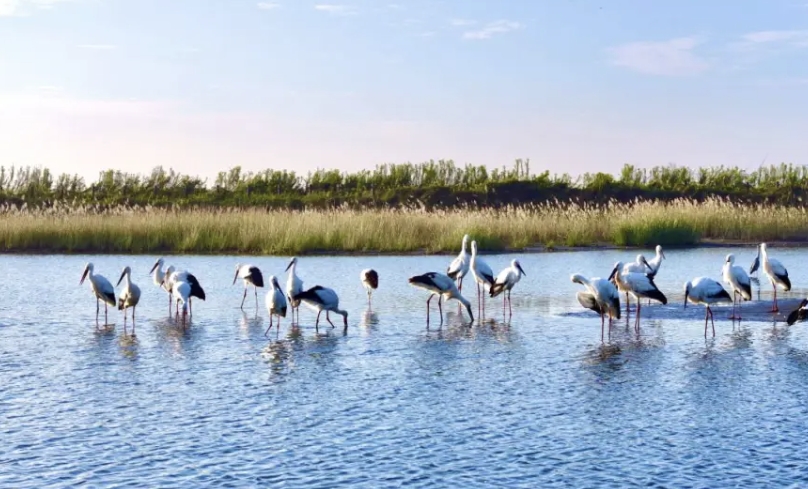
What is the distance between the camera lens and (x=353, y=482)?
21.5 feet

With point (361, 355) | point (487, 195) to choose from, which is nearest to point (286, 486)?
point (361, 355)

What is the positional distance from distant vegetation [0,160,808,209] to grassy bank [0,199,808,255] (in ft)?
69.4

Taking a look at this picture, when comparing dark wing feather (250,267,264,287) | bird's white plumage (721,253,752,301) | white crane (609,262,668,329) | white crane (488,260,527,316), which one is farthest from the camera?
dark wing feather (250,267,264,287)

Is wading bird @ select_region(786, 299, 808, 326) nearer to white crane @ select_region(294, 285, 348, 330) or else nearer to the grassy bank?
white crane @ select_region(294, 285, 348, 330)

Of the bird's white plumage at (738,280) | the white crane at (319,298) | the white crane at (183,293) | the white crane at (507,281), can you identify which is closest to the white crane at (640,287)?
the bird's white plumage at (738,280)

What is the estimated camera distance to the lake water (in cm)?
684

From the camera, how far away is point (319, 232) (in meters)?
28.5

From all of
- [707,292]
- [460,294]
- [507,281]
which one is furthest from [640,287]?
[460,294]

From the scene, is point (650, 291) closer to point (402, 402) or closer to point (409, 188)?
point (402, 402)

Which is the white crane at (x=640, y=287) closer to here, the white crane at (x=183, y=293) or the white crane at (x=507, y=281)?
the white crane at (x=507, y=281)

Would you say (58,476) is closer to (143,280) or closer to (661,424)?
(661,424)

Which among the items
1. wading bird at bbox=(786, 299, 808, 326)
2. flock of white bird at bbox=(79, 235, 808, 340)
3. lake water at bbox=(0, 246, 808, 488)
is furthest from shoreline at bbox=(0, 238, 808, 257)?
wading bird at bbox=(786, 299, 808, 326)

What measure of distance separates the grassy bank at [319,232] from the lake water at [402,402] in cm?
1322

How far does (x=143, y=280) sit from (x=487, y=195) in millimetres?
36946
